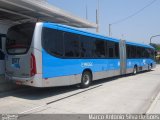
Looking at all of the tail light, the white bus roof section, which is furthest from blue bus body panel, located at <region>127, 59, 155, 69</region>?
the tail light

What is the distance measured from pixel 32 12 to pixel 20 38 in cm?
301

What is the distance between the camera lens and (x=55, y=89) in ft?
40.4

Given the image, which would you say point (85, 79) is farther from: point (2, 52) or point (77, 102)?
point (2, 52)

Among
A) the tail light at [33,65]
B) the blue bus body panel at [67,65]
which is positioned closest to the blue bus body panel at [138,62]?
the blue bus body panel at [67,65]

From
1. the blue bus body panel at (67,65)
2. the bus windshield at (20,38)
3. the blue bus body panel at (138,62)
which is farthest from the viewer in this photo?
the blue bus body panel at (138,62)

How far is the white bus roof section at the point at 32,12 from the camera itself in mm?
10906

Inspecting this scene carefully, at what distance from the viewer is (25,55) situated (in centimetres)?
970

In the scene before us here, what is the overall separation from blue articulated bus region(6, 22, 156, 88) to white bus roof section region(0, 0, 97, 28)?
1171 millimetres

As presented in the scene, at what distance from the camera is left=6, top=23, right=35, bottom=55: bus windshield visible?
9709mm

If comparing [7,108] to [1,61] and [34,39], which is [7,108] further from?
[1,61]

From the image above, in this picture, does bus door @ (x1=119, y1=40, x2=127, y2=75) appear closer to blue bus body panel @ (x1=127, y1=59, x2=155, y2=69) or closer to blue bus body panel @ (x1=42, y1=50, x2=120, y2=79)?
blue bus body panel @ (x1=127, y1=59, x2=155, y2=69)

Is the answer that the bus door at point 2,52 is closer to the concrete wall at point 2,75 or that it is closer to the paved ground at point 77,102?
the concrete wall at point 2,75

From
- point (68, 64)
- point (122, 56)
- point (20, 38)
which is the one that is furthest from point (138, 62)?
point (20, 38)

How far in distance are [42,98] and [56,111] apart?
221 centimetres
